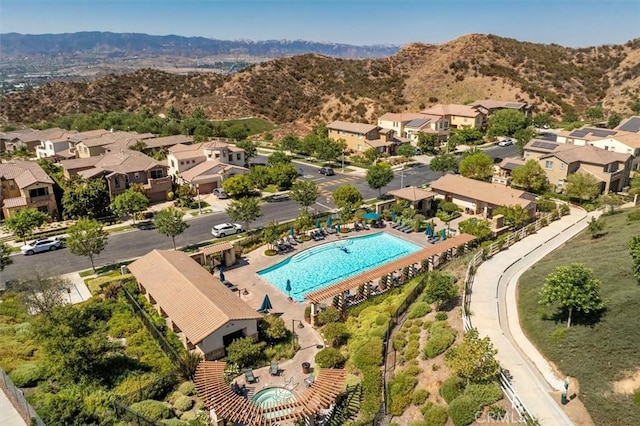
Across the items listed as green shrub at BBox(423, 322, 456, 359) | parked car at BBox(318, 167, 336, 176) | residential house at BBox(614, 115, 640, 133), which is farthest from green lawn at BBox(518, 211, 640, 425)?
residential house at BBox(614, 115, 640, 133)

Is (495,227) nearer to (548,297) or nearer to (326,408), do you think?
(548,297)

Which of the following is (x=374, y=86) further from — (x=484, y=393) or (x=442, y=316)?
(x=484, y=393)

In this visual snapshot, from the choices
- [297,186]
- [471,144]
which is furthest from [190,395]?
[471,144]

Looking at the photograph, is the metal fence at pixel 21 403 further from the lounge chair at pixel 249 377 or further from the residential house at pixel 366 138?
the residential house at pixel 366 138

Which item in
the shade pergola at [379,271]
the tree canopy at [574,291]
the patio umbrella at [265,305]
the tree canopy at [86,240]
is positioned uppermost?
the tree canopy at [574,291]

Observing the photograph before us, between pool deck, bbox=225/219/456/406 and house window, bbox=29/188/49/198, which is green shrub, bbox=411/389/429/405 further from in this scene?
house window, bbox=29/188/49/198

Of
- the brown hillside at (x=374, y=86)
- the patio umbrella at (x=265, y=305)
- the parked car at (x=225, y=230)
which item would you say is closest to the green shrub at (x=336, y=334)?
the patio umbrella at (x=265, y=305)
